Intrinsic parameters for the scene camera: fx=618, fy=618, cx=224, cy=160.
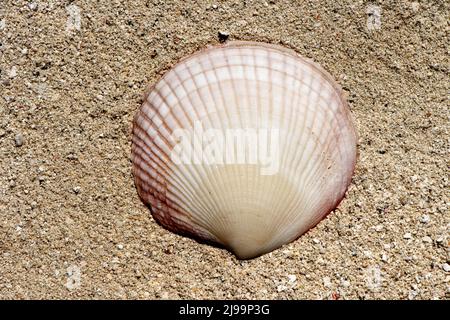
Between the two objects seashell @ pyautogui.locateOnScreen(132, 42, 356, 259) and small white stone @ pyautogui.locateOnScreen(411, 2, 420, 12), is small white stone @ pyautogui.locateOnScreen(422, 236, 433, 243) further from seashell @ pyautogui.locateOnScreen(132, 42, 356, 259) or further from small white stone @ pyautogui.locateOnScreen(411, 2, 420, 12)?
small white stone @ pyautogui.locateOnScreen(411, 2, 420, 12)

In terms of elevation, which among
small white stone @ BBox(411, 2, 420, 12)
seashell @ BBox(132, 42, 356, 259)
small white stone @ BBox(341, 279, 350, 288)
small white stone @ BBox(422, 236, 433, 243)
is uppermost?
small white stone @ BBox(411, 2, 420, 12)

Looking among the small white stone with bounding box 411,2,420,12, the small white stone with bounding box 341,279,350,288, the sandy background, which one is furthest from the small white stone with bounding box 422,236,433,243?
the small white stone with bounding box 411,2,420,12

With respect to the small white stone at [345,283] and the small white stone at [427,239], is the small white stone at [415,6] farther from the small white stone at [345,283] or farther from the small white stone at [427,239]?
the small white stone at [345,283]

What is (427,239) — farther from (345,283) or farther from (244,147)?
(244,147)

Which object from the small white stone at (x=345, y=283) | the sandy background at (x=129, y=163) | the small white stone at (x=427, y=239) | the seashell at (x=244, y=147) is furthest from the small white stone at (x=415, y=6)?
the small white stone at (x=345, y=283)

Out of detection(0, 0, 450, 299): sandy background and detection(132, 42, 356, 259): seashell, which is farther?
detection(0, 0, 450, 299): sandy background

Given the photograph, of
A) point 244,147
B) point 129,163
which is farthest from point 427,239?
point 129,163

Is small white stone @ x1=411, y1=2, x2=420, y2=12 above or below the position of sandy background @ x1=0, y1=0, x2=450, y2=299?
above

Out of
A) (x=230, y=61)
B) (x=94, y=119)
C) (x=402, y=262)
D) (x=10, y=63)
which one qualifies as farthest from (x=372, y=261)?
(x=10, y=63)
